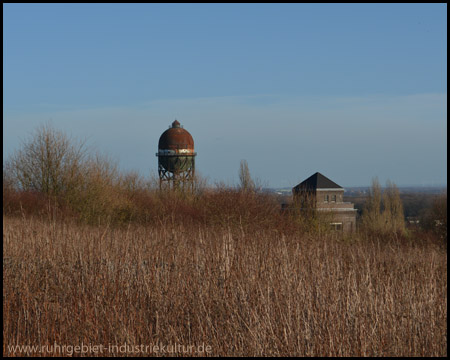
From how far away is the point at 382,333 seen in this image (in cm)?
509

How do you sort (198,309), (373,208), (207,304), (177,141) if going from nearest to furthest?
(198,309)
(207,304)
(177,141)
(373,208)

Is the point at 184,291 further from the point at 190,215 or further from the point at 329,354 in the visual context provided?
the point at 190,215

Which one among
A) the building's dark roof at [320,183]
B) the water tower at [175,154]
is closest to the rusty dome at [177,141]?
the water tower at [175,154]

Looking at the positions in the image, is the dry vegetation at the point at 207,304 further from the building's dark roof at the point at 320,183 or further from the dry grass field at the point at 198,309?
the building's dark roof at the point at 320,183

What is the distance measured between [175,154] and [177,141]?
111cm

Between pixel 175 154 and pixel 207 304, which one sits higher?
pixel 175 154

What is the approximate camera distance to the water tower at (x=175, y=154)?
118 ft

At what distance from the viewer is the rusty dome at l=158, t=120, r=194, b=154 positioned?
37.1 m

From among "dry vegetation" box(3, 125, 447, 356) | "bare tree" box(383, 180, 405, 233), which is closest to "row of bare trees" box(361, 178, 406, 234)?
"bare tree" box(383, 180, 405, 233)

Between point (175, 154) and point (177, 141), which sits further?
point (177, 141)

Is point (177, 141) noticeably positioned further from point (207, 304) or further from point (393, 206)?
point (207, 304)

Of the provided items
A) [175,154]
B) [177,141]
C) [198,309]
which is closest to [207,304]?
[198,309]

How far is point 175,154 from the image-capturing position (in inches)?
1442

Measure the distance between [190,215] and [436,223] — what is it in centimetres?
1346
